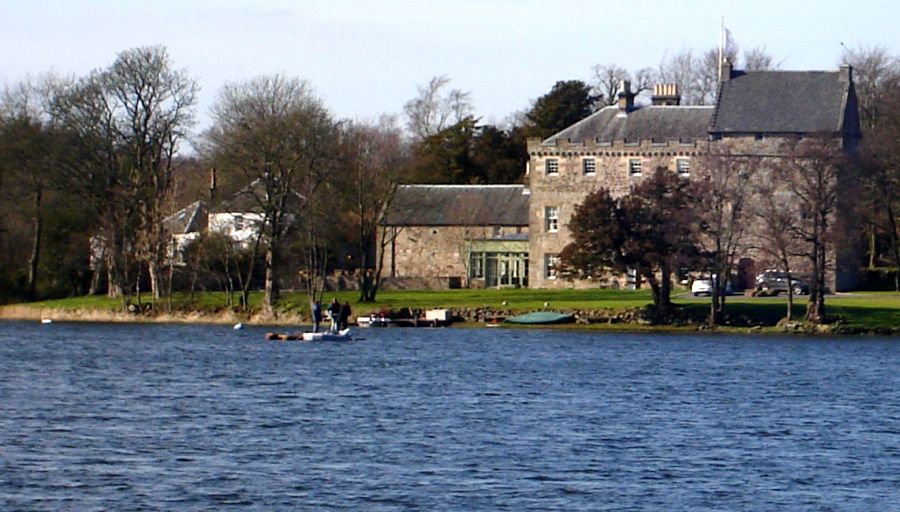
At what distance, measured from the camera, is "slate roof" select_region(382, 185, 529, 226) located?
3442 inches

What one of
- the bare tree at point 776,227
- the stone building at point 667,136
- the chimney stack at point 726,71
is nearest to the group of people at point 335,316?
the stone building at point 667,136

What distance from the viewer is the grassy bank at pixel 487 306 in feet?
209

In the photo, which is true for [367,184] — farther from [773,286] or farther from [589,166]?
[773,286]

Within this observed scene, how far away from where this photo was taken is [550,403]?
3678cm

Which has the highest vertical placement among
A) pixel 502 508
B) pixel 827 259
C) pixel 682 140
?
pixel 682 140

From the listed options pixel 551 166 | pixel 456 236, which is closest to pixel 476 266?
pixel 456 236

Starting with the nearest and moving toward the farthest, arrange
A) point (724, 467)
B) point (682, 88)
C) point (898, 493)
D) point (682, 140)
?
point (898, 493)
point (724, 467)
point (682, 140)
point (682, 88)

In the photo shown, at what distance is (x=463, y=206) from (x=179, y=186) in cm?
1834

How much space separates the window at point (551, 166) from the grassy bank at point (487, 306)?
714 cm

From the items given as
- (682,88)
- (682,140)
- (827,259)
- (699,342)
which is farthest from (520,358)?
(682,88)

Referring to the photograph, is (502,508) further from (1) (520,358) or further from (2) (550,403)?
(1) (520,358)

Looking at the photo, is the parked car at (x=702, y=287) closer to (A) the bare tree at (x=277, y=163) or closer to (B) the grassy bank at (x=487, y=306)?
(B) the grassy bank at (x=487, y=306)

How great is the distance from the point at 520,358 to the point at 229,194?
2240 centimetres

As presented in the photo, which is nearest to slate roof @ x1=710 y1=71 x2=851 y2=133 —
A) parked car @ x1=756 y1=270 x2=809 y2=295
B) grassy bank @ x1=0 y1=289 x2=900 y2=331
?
parked car @ x1=756 y1=270 x2=809 y2=295
